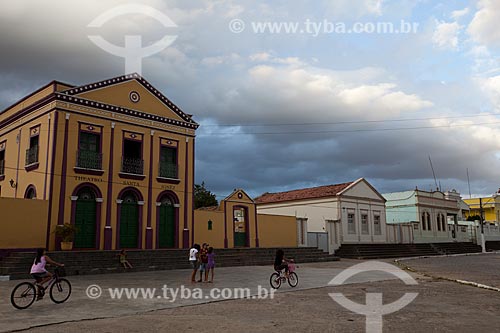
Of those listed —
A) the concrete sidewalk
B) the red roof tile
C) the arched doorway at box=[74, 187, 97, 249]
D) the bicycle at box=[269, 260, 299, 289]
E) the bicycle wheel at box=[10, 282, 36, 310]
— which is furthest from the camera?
the red roof tile

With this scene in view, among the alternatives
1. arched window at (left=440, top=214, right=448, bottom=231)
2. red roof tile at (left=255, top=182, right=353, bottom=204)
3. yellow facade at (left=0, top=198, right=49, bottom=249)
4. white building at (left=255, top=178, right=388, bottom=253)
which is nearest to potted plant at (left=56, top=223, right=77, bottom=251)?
yellow facade at (left=0, top=198, right=49, bottom=249)

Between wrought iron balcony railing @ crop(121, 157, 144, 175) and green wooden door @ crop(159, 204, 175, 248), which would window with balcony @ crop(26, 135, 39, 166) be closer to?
wrought iron balcony railing @ crop(121, 157, 144, 175)

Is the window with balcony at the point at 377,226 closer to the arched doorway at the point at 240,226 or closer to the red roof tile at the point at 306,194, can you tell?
the red roof tile at the point at 306,194

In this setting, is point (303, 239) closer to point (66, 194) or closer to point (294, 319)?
point (66, 194)

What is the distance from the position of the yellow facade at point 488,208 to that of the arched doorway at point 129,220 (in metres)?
53.0

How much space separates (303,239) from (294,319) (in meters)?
24.5

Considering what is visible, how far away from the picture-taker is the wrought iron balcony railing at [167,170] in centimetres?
2470

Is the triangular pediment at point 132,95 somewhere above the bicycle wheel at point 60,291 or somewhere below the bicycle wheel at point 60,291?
above

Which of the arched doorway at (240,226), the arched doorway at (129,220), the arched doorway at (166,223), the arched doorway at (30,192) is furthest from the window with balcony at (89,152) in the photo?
the arched doorway at (240,226)

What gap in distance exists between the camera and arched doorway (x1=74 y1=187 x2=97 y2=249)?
2131 centimetres

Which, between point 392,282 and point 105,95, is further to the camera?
point 105,95

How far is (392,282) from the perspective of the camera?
16.3m

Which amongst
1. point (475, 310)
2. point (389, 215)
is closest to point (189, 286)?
point (475, 310)

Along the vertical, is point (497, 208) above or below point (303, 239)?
above
